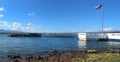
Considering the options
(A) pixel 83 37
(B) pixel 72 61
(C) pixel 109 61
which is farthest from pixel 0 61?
(A) pixel 83 37

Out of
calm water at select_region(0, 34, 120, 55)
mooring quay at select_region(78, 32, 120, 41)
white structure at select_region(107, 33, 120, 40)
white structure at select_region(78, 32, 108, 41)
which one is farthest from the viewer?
white structure at select_region(107, 33, 120, 40)

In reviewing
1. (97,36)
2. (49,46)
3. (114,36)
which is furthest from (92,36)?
(49,46)

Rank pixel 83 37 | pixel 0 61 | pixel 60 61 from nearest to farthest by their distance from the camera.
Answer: pixel 60 61 < pixel 0 61 < pixel 83 37

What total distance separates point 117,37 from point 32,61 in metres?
71.6

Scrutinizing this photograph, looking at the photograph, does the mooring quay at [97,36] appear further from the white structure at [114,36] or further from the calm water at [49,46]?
the calm water at [49,46]

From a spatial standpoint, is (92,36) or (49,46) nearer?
(49,46)

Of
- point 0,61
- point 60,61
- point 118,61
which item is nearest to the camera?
point 118,61

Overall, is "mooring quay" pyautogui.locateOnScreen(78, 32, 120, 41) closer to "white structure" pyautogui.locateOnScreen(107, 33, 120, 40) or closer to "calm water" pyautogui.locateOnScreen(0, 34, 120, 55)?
"white structure" pyautogui.locateOnScreen(107, 33, 120, 40)

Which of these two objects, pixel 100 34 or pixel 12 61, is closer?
pixel 12 61

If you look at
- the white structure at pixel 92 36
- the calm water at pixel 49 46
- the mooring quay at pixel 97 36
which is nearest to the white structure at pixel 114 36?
the mooring quay at pixel 97 36

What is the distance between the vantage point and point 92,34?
9262 cm

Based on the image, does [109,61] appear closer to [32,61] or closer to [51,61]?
[51,61]

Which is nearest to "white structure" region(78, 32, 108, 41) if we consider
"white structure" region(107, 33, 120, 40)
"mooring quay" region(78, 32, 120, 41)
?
"mooring quay" region(78, 32, 120, 41)

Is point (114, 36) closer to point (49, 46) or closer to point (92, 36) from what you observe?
point (92, 36)
